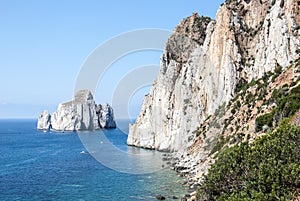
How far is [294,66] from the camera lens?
152ft

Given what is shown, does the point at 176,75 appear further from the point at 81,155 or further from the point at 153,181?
the point at 153,181

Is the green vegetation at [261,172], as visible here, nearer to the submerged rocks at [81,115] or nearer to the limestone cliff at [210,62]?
the limestone cliff at [210,62]

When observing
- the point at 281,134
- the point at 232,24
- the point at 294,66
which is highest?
the point at 232,24

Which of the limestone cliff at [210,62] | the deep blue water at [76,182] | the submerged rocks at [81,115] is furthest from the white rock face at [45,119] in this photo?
the deep blue water at [76,182]

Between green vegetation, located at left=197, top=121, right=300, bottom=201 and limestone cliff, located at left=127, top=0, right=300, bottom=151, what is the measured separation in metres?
32.0

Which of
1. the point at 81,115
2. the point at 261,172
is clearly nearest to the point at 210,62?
the point at 261,172

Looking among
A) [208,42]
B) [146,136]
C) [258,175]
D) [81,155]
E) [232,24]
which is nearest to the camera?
[258,175]

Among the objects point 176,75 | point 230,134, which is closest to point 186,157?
point 230,134

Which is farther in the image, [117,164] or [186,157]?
[117,164]

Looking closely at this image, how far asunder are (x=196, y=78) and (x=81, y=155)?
30.2 meters

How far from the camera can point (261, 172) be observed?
18234 mm

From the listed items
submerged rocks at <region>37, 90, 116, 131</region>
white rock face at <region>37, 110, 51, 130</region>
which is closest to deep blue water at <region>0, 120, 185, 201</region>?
submerged rocks at <region>37, 90, 116, 131</region>

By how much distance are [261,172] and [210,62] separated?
1996 inches

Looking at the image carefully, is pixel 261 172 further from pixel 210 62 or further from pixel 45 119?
pixel 45 119
